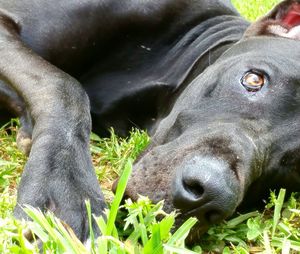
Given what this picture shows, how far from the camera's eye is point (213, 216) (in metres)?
2.62

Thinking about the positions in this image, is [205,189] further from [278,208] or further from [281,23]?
[281,23]

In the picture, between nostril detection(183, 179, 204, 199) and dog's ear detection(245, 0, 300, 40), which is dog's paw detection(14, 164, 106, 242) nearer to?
nostril detection(183, 179, 204, 199)

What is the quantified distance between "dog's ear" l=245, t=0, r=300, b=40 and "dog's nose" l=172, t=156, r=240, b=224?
1.58 m

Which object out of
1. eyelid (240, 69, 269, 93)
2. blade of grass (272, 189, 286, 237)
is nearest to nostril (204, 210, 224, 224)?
blade of grass (272, 189, 286, 237)

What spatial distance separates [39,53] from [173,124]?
1.15 m

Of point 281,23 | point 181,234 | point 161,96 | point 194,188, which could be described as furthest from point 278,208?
point 281,23

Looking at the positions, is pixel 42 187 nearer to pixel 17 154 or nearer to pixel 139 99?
pixel 17 154

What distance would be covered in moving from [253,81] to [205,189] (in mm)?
924

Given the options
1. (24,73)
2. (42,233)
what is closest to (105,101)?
(24,73)

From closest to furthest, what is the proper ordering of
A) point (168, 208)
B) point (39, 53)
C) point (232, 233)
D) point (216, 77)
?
point (168, 208) < point (232, 233) < point (216, 77) < point (39, 53)

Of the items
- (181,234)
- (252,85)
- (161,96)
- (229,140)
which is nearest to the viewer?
(181,234)

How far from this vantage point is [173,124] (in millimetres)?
3262

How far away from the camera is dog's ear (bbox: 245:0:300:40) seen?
398 centimetres

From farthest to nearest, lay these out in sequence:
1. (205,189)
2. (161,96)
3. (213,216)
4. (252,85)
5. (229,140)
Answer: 1. (161,96)
2. (252,85)
3. (229,140)
4. (213,216)
5. (205,189)
